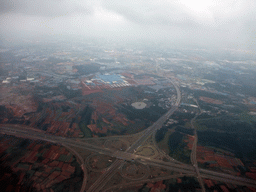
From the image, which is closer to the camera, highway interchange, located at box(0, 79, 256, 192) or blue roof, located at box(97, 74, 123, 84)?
highway interchange, located at box(0, 79, 256, 192)

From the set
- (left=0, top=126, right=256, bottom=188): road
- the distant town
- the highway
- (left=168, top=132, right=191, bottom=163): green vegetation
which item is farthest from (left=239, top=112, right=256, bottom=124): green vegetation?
(left=0, top=126, right=256, bottom=188): road

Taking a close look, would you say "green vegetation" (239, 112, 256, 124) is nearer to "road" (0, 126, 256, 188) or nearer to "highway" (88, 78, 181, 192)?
"highway" (88, 78, 181, 192)

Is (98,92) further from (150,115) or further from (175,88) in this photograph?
(175,88)

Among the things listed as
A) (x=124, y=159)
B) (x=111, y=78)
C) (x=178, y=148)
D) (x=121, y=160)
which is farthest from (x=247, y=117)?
(x=111, y=78)

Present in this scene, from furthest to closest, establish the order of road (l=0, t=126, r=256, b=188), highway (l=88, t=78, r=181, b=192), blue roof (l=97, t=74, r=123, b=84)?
blue roof (l=97, t=74, r=123, b=84), road (l=0, t=126, r=256, b=188), highway (l=88, t=78, r=181, b=192)

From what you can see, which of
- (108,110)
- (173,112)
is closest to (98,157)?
(108,110)

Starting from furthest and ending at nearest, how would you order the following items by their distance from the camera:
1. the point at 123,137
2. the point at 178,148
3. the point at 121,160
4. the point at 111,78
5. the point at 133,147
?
the point at 111,78
the point at 123,137
the point at 178,148
the point at 133,147
the point at 121,160

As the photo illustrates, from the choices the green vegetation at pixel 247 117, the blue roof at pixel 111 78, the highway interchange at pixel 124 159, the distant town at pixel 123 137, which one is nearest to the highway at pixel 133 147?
the highway interchange at pixel 124 159

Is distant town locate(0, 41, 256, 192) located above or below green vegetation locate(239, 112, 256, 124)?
below

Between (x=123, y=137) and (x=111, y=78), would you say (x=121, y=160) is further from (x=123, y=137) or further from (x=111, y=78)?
(x=111, y=78)

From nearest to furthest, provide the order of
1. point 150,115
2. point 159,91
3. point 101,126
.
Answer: point 101,126, point 150,115, point 159,91

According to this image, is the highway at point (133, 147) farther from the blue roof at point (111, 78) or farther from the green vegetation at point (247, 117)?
the blue roof at point (111, 78)
